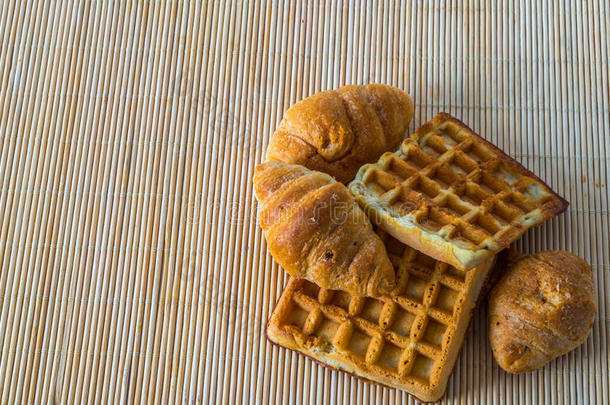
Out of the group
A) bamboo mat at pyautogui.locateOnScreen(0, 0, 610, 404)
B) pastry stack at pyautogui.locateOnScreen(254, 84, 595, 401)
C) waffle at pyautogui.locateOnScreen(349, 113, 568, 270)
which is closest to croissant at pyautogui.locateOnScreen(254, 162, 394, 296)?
pastry stack at pyautogui.locateOnScreen(254, 84, 595, 401)

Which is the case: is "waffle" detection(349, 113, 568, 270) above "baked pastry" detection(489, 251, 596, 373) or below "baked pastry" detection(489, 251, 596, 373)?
above

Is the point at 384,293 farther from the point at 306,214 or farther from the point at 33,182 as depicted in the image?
the point at 33,182

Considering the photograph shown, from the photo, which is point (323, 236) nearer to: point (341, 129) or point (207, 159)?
point (341, 129)

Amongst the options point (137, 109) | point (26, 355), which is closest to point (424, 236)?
point (137, 109)

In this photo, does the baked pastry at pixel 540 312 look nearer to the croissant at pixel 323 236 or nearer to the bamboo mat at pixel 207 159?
the bamboo mat at pixel 207 159

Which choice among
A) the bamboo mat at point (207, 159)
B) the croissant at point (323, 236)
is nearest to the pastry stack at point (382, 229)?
the croissant at point (323, 236)

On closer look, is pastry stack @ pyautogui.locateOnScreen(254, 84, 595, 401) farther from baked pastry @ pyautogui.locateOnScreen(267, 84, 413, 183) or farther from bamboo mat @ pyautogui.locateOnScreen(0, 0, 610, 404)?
bamboo mat @ pyautogui.locateOnScreen(0, 0, 610, 404)
